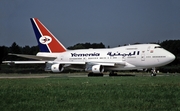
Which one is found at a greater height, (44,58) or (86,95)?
(44,58)

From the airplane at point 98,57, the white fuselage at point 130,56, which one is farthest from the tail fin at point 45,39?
the white fuselage at point 130,56

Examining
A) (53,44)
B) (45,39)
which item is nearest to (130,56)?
(53,44)

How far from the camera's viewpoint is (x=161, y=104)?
1091 centimetres

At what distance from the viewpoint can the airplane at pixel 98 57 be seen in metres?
40.1

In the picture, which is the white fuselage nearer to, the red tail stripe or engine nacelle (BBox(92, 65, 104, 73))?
engine nacelle (BBox(92, 65, 104, 73))

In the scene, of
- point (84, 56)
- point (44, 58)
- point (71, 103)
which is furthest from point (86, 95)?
point (44, 58)

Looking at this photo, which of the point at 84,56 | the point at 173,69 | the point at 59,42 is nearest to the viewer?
the point at 84,56

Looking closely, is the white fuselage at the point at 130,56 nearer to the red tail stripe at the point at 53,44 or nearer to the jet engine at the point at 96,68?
the jet engine at the point at 96,68

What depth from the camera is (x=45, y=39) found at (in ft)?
166

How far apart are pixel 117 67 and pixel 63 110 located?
32.8m

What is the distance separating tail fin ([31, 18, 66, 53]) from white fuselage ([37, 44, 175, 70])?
147 inches

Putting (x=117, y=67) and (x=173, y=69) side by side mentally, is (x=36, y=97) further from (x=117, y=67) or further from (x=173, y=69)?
(x=173, y=69)

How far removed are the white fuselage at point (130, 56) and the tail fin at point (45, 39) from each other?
3.73 m

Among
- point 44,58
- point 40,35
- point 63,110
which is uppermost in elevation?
point 40,35
